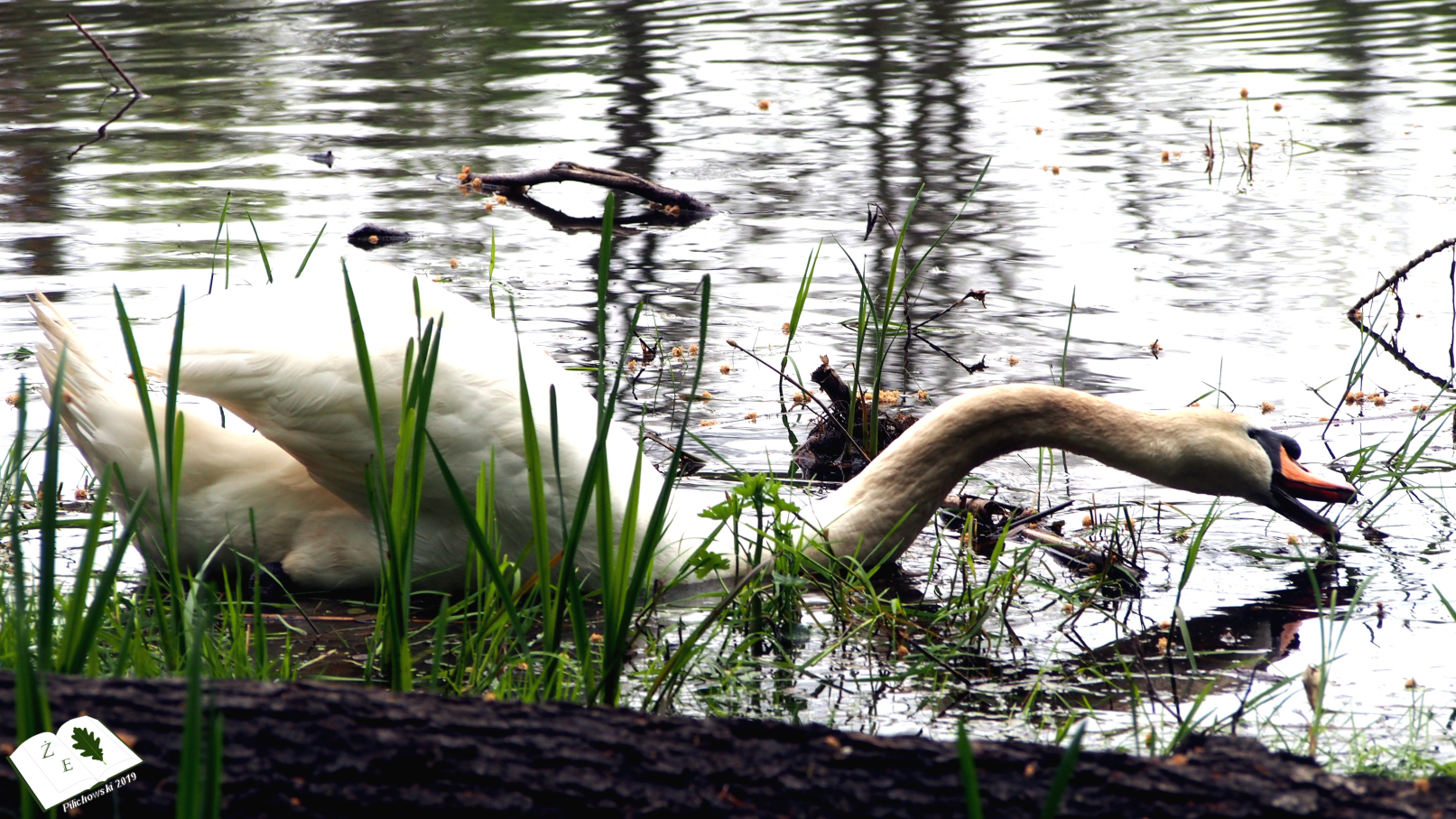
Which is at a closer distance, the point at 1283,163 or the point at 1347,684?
the point at 1347,684

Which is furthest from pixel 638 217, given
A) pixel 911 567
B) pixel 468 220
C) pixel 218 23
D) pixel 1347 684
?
pixel 218 23

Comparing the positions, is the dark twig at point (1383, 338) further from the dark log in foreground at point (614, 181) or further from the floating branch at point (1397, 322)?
the dark log in foreground at point (614, 181)

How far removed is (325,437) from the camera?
3705 mm

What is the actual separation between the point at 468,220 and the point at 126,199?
2.24 m

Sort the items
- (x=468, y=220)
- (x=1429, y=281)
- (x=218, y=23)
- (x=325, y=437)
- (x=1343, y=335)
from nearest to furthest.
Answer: (x=325, y=437) → (x=1343, y=335) → (x=1429, y=281) → (x=468, y=220) → (x=218, y=23)

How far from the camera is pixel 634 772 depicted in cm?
192

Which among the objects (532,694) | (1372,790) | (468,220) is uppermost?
(1372,790)

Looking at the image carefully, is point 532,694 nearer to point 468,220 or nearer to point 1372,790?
point 1372,790

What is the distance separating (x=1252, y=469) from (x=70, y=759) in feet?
10.5

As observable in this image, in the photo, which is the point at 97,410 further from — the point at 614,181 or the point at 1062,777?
the point at 614,181

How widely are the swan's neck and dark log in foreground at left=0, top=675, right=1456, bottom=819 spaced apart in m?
2.06

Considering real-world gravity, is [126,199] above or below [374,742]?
below

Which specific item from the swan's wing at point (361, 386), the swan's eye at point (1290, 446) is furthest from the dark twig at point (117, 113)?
the swan's eye at point (1290, 446)

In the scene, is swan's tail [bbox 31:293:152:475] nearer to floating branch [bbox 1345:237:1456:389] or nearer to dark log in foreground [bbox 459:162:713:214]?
floating branch [bbox 1345:237:1456:389]
